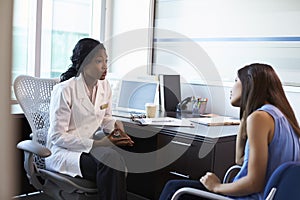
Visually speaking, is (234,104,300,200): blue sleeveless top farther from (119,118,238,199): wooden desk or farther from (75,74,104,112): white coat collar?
(75,74,104,112): white coat collar

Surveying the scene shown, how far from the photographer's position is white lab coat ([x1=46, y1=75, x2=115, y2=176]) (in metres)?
2.04

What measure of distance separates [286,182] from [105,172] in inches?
37.6

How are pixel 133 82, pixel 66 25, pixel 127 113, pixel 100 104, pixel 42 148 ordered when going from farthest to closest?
1. pixel 66 25
2. pixel 133 82
3. pixel 127 113
4. pixel 100 104
5. pixel 42 148

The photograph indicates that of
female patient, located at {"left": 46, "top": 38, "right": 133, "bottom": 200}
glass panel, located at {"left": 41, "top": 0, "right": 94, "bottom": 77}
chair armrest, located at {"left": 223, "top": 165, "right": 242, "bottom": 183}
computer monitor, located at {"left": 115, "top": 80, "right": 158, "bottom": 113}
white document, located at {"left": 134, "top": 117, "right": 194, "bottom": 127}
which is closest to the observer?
chair armrest, located at {"left": 223, "top": 165, "right": 242, "bottom": 183}

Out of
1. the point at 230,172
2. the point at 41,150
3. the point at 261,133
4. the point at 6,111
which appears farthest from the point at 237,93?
the point at 6,111

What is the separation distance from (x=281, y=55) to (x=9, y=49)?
2.28 metres

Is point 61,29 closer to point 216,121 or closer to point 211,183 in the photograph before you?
point 216,121

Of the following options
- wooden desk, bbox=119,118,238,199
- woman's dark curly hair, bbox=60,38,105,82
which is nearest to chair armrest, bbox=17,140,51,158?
woman's dark curly hair, bbox=60,38,105,82

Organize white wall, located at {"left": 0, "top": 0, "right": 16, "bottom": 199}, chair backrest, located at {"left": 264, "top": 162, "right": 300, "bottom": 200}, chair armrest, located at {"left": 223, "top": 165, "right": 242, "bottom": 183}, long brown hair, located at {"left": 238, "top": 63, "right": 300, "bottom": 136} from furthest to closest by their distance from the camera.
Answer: chair armrest, located at {"left": 223, "top": 165, "right": 242, "bottom": 183} < long brown hair, located at {"left": 238, "top": 63, "right": 300, "bottom": 136} < chair backrest, located at {"left": 264, "top": 162, "right": 300, "bottom": 200} < white wall, located at {"left": 0, "top": 0, "right": 16, "bottom": 199}

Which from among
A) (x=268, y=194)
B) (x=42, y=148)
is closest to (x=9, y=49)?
(x=268, y=194)

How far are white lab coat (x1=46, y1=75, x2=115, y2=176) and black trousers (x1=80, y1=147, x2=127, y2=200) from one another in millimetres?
43

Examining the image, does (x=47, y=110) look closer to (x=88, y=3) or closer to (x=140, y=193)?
(x=140, y=193)

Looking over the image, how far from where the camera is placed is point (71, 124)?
2164mm

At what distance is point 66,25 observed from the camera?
3.43 meters
